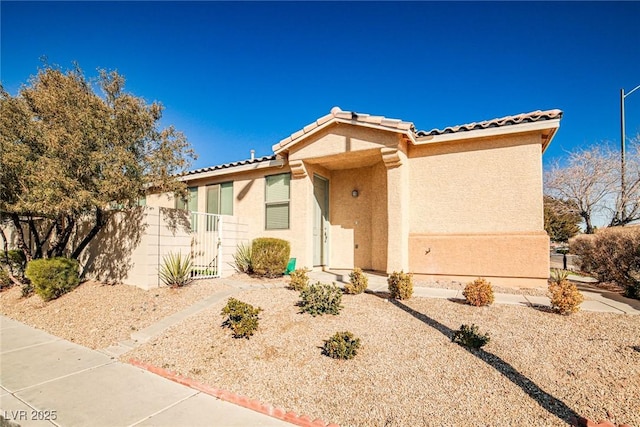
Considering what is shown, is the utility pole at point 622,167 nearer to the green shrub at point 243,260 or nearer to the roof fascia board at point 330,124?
the roof fascia board at point 330,124

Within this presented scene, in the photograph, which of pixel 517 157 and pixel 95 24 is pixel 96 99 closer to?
pixel 95 24

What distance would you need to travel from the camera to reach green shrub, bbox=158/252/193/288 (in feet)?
27.3

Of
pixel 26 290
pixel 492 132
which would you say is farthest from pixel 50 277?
pixel 492 132

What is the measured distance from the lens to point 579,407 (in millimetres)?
3322

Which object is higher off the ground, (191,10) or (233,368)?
(191,10)

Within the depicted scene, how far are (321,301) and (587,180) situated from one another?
2478 cm

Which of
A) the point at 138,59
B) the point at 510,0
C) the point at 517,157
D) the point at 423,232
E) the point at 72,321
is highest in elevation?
the point at 510,0

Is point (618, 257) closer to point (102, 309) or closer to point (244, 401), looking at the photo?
point (244, 401)

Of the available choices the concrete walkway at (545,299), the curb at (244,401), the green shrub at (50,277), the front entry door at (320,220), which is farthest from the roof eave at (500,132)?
the green shrub at (50,277)

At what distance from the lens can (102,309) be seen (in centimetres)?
727

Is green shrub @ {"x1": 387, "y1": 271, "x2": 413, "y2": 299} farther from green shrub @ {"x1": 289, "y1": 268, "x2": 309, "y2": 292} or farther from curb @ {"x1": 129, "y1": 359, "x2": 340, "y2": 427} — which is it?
curb @ {"x1": 129, "y1": 359, "x2": 340, "y2": 427}

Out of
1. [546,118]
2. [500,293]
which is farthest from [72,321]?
[546,118]

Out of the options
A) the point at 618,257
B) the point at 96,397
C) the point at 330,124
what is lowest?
the point at 96,397

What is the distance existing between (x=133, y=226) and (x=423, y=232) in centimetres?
844
